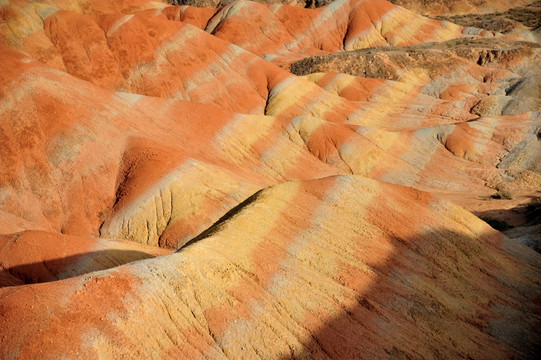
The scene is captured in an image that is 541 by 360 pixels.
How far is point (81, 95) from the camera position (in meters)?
30.1

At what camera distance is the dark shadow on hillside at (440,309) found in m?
12.1

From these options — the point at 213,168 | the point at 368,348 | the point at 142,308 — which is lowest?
the point at 213,168

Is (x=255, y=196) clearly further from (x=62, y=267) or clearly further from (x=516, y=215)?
(x=516, y=215)

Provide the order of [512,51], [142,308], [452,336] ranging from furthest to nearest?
[512,51] → [452,336] → [142,308]

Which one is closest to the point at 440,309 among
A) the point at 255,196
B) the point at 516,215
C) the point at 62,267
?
the point at 255,196

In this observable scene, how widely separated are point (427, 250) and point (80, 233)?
1927 cm

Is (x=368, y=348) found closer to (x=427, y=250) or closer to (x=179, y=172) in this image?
(x=427, y=250)

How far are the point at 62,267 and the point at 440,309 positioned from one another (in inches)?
613

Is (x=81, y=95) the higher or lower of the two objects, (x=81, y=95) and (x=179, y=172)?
the higher

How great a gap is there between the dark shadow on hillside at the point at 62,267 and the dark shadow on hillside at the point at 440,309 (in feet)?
32.9

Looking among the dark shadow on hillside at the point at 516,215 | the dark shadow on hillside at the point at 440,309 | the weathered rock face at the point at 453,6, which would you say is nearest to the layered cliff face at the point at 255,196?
the dark shadow on hillside at the point at 440,309

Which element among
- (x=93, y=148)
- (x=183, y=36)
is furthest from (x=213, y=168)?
(x=183, y=36)

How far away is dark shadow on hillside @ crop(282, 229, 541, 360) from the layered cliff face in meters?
0.06

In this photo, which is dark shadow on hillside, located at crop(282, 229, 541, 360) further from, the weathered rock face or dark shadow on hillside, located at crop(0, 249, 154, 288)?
the weathered rock face
